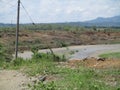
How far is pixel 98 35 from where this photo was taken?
262 feet

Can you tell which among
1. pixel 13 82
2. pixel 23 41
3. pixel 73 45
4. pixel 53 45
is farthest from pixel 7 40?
pixel 13 82

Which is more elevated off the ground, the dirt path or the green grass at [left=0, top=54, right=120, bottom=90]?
the green grass at [left=0, top=54, right=120, bottom=90]

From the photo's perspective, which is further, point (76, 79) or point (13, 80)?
point (13, 80)

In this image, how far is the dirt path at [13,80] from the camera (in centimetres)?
1525

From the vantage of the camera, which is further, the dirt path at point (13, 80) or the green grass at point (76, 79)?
the dirt path at point (13, 80)

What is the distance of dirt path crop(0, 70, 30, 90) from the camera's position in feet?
50.0

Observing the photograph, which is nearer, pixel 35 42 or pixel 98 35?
pixel 35 42

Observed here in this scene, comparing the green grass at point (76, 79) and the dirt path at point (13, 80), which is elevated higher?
the green grass at point (76, 79)

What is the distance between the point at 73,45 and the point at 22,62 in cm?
3962

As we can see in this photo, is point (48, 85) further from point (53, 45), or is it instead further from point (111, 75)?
point (53, 45)

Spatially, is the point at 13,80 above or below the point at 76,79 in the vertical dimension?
below

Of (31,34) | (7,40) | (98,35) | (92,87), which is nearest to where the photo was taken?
(92,87)

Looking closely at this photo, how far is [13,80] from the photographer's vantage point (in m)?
16.8

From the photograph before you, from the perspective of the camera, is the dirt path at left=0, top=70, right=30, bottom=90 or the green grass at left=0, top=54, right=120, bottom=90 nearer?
the green grass at left=0, top=54, right=120, bottom=90
